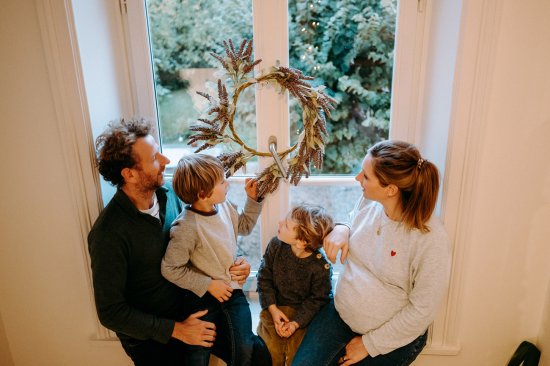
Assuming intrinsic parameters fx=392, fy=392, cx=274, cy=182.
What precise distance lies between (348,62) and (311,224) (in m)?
0.72

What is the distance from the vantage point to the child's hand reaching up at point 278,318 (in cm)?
151

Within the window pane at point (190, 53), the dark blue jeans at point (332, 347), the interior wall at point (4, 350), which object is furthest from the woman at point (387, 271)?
the interior wall at point (4, 350)

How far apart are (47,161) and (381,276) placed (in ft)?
4.43

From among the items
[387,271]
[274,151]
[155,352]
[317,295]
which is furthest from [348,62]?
[155,352]

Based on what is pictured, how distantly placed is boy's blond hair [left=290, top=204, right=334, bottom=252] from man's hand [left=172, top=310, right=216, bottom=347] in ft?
1.57

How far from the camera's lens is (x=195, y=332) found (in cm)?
145

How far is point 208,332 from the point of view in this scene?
1.46 meters

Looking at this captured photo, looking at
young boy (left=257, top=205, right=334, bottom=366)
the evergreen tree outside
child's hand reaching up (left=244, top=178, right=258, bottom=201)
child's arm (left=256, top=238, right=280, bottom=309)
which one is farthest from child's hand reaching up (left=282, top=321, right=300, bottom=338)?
the evergreen tree outside

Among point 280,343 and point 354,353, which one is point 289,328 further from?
point 354,353

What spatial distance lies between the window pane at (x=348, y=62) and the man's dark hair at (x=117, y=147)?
649 millimetres

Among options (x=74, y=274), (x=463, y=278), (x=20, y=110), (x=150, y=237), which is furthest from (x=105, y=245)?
(x=463, y=278)

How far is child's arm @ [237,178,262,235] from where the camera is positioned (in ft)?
5.36

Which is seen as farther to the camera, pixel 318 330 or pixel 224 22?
pixel 224 22

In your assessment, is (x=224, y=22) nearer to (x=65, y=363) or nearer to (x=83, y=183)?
(x=83, y=183)
